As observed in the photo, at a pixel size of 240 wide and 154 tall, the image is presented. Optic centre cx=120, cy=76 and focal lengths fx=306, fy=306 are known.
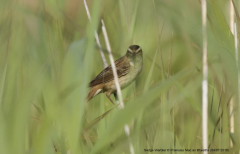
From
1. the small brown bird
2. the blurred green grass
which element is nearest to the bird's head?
the small brown bird

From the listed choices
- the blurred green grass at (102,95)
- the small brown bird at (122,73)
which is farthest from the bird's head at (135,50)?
the blurred green grass at (102,95)

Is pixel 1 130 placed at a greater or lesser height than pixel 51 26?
lesser

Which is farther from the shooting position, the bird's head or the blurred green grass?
the bird's head

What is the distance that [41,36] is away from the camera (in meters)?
2.02

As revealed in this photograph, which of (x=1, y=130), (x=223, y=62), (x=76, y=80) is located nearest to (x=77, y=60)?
(x=76, y=80)

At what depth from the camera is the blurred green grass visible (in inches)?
43.0

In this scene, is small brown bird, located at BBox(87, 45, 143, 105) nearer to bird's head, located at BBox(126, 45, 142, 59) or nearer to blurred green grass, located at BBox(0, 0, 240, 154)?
bird's head, located at BBox(126, 45, 142, 59)

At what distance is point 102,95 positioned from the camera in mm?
1936

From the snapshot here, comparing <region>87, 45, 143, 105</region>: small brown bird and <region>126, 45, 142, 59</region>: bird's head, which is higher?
<region>126, 45, 142, 59</region>: bird's head

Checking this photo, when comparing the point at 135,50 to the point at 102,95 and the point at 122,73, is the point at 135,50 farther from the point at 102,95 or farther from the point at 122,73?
the point at 102,95

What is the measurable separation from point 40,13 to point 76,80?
123 centimetres

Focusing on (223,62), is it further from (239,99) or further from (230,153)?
(230,153)

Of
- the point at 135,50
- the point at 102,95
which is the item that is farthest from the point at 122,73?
the point at 102,95

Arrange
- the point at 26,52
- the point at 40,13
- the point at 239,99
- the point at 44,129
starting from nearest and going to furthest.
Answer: the point at 44,129 < the point at 239,99 < the point at 26,52 < the point at 40,13
